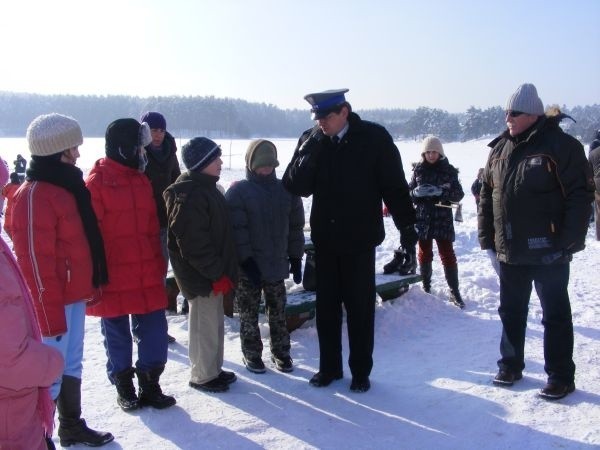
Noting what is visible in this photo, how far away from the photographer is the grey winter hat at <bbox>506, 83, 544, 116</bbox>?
12.5 feet

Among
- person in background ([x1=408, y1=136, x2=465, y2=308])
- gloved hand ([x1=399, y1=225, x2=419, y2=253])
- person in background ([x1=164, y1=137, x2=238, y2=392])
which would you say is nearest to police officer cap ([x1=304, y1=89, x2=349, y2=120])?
person in background ([x1=164, y1=137, x2=238, y2=392])

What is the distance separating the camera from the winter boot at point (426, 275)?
647 cm

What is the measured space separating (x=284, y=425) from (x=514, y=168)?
234 cm

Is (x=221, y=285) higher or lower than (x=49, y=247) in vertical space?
lower

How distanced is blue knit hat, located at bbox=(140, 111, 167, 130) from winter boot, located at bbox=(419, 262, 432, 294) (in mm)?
3306

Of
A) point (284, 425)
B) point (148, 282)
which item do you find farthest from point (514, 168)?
point (148, 282)

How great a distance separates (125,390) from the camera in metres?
3.81

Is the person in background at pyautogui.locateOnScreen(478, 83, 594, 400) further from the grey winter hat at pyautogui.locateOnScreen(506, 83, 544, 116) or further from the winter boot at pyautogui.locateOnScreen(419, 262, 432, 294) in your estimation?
the winter boot at pyautogui.locateOnScreen(419, 262, 432, 294)

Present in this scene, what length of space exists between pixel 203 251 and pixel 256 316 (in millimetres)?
943

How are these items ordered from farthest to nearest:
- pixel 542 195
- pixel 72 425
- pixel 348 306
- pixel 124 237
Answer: pixel 348 306, pixel 542 195, pixel 124 237, pixel 72 425

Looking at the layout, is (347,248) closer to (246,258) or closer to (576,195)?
(246,258)

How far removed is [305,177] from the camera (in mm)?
4098

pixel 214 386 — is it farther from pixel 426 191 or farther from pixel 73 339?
pixel 426 191

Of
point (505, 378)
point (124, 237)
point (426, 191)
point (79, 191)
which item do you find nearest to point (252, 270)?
point (124, 237)
